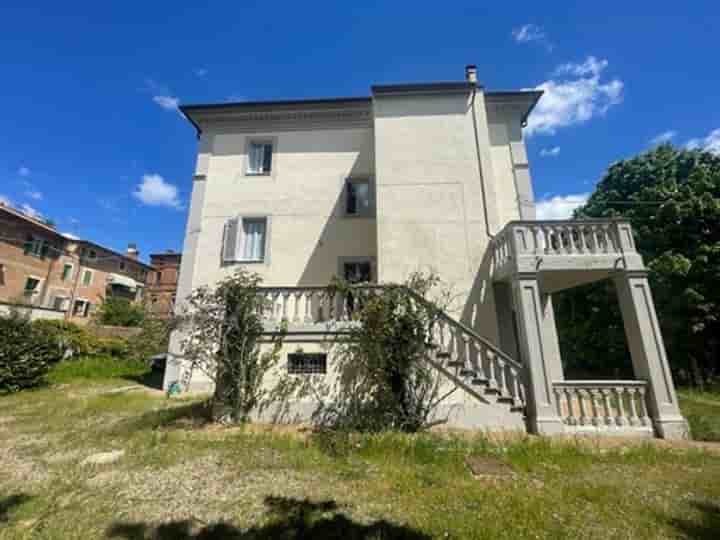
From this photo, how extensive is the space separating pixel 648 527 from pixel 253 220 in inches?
462

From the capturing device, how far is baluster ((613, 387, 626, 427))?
5.99m

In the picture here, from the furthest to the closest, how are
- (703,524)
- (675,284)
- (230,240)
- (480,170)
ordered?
(675,284), (230,240), (480,170), (703,524)

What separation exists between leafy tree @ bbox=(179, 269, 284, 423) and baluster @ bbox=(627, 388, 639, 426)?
754 centimetres

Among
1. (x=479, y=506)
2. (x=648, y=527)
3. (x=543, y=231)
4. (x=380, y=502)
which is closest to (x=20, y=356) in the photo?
(x=380, y=502)

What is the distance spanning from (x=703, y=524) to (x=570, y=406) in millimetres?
3053

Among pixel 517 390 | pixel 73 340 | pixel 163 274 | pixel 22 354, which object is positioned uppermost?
pixel 163 274

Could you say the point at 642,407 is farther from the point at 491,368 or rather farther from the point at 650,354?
the point at 491,368

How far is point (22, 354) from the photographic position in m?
10.1

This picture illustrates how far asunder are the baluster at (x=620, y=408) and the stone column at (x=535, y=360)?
1287 millimetres

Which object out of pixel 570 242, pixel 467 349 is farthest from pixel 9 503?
pixel 570 242

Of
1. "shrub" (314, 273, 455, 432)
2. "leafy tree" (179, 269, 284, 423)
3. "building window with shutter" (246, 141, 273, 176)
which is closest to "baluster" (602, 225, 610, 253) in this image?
"shrub" (314, 273, 455, 432)

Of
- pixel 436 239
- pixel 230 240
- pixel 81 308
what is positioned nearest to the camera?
pixel 436 239

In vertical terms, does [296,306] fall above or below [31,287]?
below

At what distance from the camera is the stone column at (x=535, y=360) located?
19.4ft
